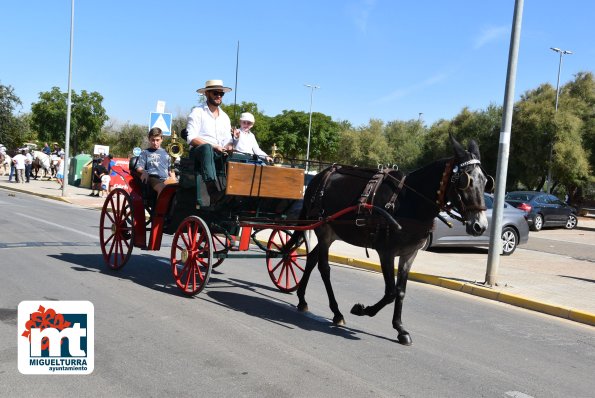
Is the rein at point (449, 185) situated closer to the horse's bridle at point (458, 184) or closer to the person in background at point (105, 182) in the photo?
the horse's bridle at point (458, 184)

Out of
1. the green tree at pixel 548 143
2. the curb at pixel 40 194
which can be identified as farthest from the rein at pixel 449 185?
the green tree at pixel 548 143

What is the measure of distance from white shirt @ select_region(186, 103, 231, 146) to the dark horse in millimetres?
1861

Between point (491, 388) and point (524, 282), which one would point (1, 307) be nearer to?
point (491, 388)

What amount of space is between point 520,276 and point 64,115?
5023cm

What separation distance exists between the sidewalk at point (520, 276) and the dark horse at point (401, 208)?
352 centimetres

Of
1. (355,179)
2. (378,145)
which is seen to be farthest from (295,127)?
(355,179)

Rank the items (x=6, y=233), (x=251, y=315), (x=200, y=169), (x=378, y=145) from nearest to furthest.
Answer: (x=251, y=315)
(x=200, y=169)
(x=6, y=233)
(x=378, y=145)

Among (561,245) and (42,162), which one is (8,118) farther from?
(561,245)

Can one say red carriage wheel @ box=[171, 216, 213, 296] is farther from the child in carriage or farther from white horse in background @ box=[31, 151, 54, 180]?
white horse in background @ box=[31, 151, 54, 180]

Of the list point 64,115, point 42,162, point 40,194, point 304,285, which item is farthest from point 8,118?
point 304,285

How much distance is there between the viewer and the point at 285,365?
16.1 ft

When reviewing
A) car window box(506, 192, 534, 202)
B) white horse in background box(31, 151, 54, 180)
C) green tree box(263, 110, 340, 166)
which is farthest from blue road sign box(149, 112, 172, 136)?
green tree box(263, 110, 340, 166)

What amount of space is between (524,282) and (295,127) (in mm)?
65193

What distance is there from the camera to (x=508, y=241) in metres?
14.8
